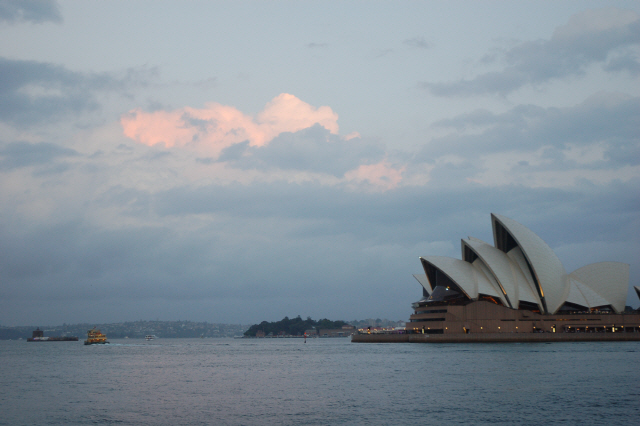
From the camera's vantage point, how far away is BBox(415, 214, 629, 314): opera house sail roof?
77.6m

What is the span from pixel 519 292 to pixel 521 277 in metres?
2.03

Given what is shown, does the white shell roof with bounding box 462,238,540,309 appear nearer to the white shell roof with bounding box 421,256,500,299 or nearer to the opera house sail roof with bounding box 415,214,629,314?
the opera house sail roof with bounding box 415,214,629,314

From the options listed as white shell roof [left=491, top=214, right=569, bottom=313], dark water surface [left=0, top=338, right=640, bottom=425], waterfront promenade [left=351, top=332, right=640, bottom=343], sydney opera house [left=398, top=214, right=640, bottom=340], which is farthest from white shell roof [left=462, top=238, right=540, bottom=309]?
dark water surface [left=0, top=338, right=640, bottom=425]

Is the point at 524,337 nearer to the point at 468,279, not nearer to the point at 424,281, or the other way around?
the point at 468,279

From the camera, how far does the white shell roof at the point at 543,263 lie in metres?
76.2

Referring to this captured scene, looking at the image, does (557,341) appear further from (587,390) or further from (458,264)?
(587,390)

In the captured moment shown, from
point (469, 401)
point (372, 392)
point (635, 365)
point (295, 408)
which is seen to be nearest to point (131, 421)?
point (295, 408)

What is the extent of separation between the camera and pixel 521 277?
7900cm

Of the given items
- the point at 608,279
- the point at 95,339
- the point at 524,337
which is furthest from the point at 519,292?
the point at 95,339

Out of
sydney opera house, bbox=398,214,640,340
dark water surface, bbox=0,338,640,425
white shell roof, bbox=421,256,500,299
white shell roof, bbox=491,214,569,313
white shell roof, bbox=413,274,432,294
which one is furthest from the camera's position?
white shell roof, bbox=413,274,432,294

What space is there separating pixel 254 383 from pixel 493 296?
4878 cm

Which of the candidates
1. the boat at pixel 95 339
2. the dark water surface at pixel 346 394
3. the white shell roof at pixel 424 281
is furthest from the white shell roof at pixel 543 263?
the boat at pixel 95 339

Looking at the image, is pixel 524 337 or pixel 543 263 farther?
pixel 524 337

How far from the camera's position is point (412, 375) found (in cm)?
4075
